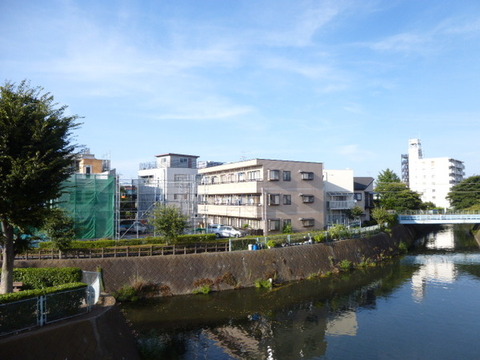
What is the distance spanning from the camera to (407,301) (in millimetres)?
26906

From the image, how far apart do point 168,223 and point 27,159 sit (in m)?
17.1

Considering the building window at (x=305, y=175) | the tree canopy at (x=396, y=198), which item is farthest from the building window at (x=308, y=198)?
the tree canopy at (x=396, y=198)

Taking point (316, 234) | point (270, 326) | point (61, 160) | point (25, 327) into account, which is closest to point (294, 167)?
point (316, 234)

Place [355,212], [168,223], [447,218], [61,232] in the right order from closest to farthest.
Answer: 1. [61,232]
2. [168,223]
3. [447,218]
4. [355,212]

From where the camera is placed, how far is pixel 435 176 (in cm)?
11025

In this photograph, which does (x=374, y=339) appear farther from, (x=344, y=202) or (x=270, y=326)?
(x=344, y=202)

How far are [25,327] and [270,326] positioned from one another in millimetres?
13775

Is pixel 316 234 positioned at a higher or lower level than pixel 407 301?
higher

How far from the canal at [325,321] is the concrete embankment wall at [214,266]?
118 cm

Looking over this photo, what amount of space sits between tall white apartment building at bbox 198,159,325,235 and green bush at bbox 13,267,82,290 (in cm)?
2376

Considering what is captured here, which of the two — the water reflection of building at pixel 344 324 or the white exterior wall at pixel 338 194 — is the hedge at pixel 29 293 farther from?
the white exterior wall at pixel 338 194

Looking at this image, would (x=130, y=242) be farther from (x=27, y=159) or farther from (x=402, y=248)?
(x=402, y=248)

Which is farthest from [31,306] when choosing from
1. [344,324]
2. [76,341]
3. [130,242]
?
[130,242]

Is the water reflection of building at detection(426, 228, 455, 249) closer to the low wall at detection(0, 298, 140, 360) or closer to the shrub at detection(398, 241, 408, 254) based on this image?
the shrub at detection(398, 241, 408, 254)
